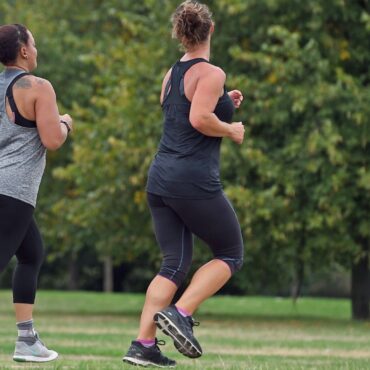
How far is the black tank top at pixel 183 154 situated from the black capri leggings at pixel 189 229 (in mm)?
66

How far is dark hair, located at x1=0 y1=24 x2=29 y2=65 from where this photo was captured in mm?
7242

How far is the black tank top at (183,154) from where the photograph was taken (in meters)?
7.10

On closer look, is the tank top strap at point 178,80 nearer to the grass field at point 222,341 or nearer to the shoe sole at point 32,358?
the grass field at point 222,341

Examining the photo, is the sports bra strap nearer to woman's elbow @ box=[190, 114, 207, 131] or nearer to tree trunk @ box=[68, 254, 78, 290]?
woman's elbow @ box=[190, 114, 207, 131]

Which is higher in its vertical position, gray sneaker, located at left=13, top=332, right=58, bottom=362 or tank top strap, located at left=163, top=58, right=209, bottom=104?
tank top strap, located at left=163, top=58, right=209, bottom=104

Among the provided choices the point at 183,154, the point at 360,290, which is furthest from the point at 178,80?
the point at 360,290

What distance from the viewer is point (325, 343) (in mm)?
14492

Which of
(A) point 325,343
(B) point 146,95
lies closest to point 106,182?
(B) point 146,95

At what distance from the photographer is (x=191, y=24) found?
23.2 feet

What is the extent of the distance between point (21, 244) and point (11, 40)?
1.26 m

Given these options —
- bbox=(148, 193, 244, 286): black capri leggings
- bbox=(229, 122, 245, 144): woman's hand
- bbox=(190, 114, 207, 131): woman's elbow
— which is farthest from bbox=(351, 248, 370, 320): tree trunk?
bbox=(190, 114, 207, 131): woman's elbow

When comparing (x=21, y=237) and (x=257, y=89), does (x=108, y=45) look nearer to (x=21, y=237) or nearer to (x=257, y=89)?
(x=257, y=89)

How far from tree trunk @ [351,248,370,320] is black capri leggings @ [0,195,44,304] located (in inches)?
596

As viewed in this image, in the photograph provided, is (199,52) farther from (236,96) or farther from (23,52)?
(23,52)
